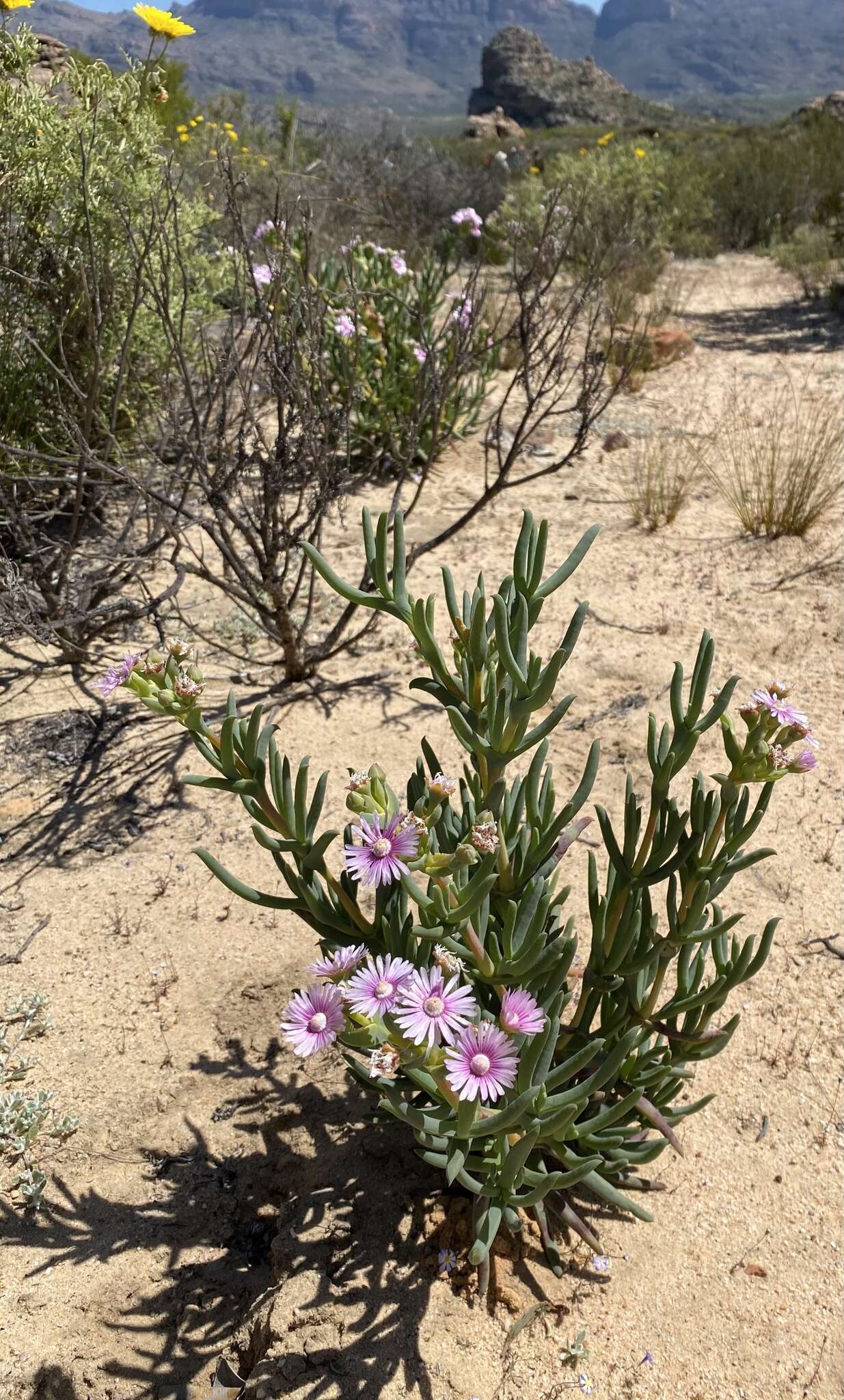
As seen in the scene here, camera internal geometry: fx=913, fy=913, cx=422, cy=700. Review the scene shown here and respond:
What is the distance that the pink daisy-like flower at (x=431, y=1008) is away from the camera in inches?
40.9

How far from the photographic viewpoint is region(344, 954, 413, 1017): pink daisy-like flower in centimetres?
105

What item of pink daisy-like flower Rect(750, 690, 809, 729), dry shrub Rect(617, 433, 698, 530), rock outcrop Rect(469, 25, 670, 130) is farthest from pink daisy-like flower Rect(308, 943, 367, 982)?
rock outcrop Rect(469, 25, 670, 130)

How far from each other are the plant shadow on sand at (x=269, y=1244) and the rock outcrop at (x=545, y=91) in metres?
44.0

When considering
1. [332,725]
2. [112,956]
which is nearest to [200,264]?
[332,725]

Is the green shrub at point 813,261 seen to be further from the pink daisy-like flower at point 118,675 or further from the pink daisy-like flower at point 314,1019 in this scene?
the pink daisy-like flower at point 314,1019

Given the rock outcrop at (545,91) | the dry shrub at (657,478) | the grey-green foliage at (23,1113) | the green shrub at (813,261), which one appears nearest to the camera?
the grey-green foliage at (23,1113)

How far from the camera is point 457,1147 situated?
1.29 metres

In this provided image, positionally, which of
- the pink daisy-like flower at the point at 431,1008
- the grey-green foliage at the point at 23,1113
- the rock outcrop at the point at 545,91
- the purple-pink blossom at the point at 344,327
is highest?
the rock outcrop at the point at 545,91

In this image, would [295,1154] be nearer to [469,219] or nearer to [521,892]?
[521,892]

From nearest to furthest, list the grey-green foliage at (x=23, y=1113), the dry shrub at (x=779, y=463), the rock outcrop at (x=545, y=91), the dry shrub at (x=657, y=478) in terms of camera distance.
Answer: the grey-green foliage at (x=23, y=1113) < the dry shrub at (x=779, y=463) < the dry shrub at (x=657, y=478) < the rock outcrop at (x=545, y=91)

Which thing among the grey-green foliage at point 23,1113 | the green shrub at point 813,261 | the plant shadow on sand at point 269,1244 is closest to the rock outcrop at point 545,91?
the green shrub at point 813,261

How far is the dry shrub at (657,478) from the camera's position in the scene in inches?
170

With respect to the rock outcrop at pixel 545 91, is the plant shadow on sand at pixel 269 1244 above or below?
below

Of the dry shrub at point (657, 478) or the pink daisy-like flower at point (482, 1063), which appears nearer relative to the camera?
the pink daisy-like flower at point (482, 1063)
